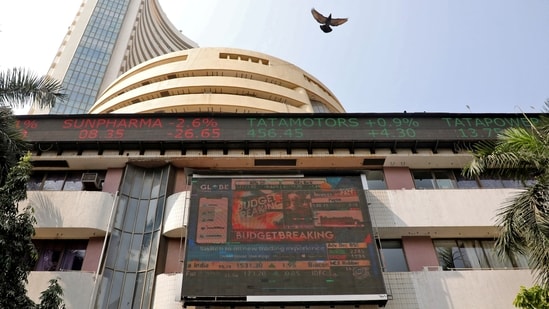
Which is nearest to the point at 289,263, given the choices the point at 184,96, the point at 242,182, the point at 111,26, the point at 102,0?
the point at 242,182

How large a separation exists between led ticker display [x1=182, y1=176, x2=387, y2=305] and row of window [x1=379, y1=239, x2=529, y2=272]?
1.81 meters

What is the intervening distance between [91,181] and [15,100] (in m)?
4.75

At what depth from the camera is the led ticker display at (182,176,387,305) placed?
12.0 m

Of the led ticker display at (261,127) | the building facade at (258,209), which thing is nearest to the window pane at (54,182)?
the building facade at (258,209)

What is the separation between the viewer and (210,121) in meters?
16.6

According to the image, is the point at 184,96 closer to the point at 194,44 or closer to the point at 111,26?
the point at 111,26

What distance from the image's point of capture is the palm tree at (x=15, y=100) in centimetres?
1092

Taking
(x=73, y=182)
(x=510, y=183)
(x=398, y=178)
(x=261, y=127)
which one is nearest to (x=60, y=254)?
(x=73, y=182)

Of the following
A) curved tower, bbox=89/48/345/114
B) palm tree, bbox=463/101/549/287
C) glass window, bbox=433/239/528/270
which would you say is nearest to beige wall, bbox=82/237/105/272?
curved tower, bbox=89/48/345/114

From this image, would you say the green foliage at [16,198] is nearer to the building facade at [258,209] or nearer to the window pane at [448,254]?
the building facade at [258,209]

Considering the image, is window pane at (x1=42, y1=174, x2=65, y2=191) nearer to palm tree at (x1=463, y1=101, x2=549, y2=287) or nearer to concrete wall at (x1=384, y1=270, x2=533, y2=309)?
concrete wall at (x1=384, y1=270, x2=533, y2=309)

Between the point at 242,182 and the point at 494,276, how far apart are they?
9.66 metres

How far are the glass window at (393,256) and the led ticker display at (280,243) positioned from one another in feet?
5.77

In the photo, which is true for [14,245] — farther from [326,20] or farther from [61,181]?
[326,20]
